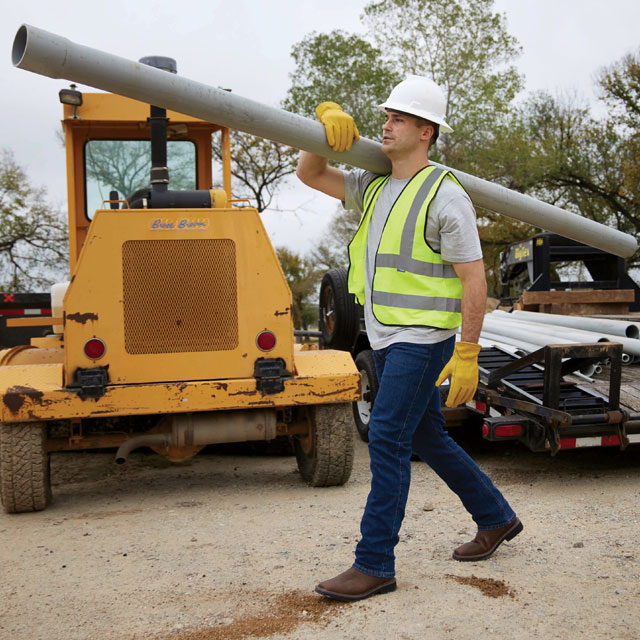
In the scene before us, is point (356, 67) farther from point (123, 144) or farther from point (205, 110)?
point (205, 110)

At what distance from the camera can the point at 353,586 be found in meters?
3.37

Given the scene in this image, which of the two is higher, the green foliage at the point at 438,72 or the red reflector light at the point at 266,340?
the green foliage at the point at 438,72

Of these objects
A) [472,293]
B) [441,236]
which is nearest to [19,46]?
[441,236]

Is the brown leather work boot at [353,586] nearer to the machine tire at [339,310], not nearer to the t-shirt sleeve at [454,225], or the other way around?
the t-shirt sleeve at [454,225]

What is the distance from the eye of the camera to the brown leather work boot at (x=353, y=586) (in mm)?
3352

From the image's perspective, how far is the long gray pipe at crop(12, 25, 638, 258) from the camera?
3.23 m

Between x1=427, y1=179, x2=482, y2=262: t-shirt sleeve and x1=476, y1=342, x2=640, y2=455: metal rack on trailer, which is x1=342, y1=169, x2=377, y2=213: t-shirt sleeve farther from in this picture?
x1=476, y1=342, x2=640, y2=455: metal rack on trailer

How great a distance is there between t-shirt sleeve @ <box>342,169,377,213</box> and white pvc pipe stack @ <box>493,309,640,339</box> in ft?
11.6

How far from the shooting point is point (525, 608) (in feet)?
10.6

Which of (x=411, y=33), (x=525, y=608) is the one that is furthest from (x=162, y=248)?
(x=411, y=33)

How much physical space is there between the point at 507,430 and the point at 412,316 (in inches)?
82.8

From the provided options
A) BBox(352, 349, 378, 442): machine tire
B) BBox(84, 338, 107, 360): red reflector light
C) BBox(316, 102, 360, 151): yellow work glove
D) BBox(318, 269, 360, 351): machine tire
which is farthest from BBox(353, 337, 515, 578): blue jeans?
BBox(318, 269, 360, 351): machine tire

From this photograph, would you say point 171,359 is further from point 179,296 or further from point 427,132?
point 427,132

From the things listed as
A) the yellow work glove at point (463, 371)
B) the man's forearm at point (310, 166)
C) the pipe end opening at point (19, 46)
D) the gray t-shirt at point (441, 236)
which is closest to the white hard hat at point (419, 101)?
the gray t-shirt at point (441, 236)
